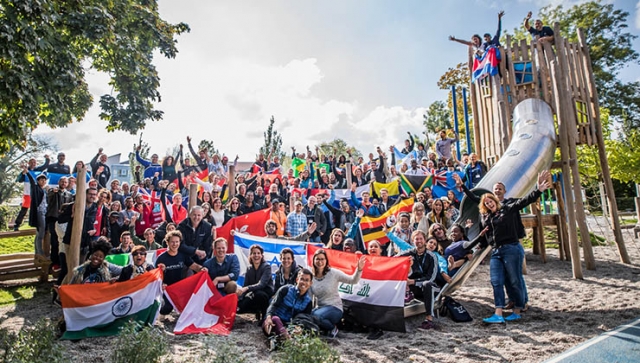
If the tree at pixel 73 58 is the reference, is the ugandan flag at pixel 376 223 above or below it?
below

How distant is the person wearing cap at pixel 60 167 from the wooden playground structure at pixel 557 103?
12.3m

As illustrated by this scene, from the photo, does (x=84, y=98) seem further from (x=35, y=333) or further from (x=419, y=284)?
(x=419, y=284)

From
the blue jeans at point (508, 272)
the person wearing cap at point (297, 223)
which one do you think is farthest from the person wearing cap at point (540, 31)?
the person wearing cap at point (297, 223)

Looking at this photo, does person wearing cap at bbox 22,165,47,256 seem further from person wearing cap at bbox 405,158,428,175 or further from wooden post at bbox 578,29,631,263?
wooden post at bbox 578,29,631,263

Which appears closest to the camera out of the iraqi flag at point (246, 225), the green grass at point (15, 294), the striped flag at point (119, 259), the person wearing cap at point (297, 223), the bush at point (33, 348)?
the bush at point (33, 348)

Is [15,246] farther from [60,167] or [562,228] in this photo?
[562,228]

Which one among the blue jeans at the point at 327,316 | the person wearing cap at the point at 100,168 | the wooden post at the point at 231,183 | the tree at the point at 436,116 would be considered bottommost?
the blue jeans at the point at 327,316

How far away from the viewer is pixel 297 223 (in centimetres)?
1018

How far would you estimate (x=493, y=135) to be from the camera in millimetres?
11555

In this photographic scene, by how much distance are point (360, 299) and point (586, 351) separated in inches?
123

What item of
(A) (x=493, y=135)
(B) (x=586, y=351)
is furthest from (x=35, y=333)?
(A) (x=493, y=135)

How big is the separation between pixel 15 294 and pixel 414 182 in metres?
11.0

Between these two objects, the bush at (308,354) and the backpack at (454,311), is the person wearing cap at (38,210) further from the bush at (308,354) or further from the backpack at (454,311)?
the backpack at (454,311)

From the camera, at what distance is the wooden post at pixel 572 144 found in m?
9.56
